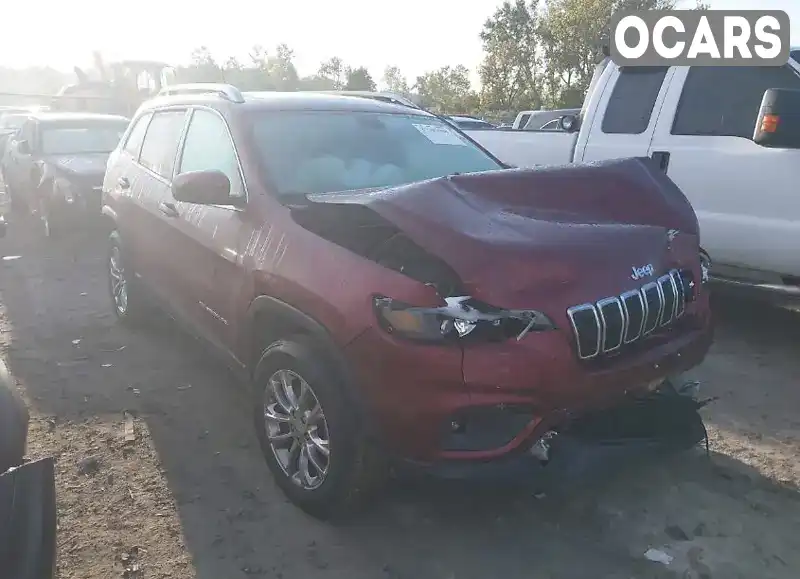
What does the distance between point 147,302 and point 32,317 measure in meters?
1.66

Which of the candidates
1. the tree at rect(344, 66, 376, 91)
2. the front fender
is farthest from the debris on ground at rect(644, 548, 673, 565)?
the tree at rect(344, 66, 376, 91)

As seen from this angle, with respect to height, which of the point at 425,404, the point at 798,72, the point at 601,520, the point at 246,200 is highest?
the point at 798,72

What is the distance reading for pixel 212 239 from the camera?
376 cm

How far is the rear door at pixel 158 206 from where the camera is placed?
441cm

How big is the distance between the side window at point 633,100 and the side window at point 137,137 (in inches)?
148

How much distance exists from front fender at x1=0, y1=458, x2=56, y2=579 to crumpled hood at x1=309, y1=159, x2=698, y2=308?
1489mm

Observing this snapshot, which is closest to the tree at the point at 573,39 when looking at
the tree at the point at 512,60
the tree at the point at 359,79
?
the tree at the point at 512,60

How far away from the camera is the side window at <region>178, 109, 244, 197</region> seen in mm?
3729

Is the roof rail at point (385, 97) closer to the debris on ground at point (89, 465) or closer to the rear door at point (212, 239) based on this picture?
the rear door at point (212, 239)

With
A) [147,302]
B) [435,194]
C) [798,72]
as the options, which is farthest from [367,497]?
[798,72]

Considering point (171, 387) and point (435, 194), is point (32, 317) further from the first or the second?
point (435, 194)

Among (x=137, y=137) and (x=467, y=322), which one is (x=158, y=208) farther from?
(x=467, y=322)

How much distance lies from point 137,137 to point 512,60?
2758 cm

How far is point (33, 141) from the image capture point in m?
10.3
